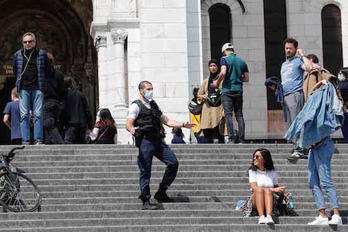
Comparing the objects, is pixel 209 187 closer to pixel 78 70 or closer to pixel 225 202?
pixel 225 202

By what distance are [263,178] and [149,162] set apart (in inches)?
67.8

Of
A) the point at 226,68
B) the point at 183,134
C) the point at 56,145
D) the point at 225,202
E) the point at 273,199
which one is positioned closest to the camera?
the point at 273,199

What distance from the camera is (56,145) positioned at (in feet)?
57.7

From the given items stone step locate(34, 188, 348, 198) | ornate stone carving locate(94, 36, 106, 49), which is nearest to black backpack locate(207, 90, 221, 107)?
stone step locate(34, 188, 348, 198)

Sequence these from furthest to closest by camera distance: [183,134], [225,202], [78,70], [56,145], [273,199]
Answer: [78,70]
[183,134]
[56,145]
[225,202]
[273,199]

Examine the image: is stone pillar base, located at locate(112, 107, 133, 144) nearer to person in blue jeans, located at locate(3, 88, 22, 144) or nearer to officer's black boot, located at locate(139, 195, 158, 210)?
person in blue jeans, located at locate(3, 88, 22, 144)

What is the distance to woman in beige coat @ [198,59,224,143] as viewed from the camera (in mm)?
19594

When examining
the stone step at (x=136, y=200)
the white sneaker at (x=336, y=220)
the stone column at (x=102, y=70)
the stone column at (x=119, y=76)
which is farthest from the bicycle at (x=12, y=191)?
the stone column at (x=102, y=70)

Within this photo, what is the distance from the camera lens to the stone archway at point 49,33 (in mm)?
36688

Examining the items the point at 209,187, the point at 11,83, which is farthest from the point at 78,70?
the point at 209,187

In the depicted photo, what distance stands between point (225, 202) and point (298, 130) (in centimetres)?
173

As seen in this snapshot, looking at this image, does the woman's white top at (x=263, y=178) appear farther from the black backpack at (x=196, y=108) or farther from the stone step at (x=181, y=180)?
the black backpack at (x=196, y=108)

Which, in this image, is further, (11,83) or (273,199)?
(11,83)

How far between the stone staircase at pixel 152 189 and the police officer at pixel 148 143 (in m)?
0.31
